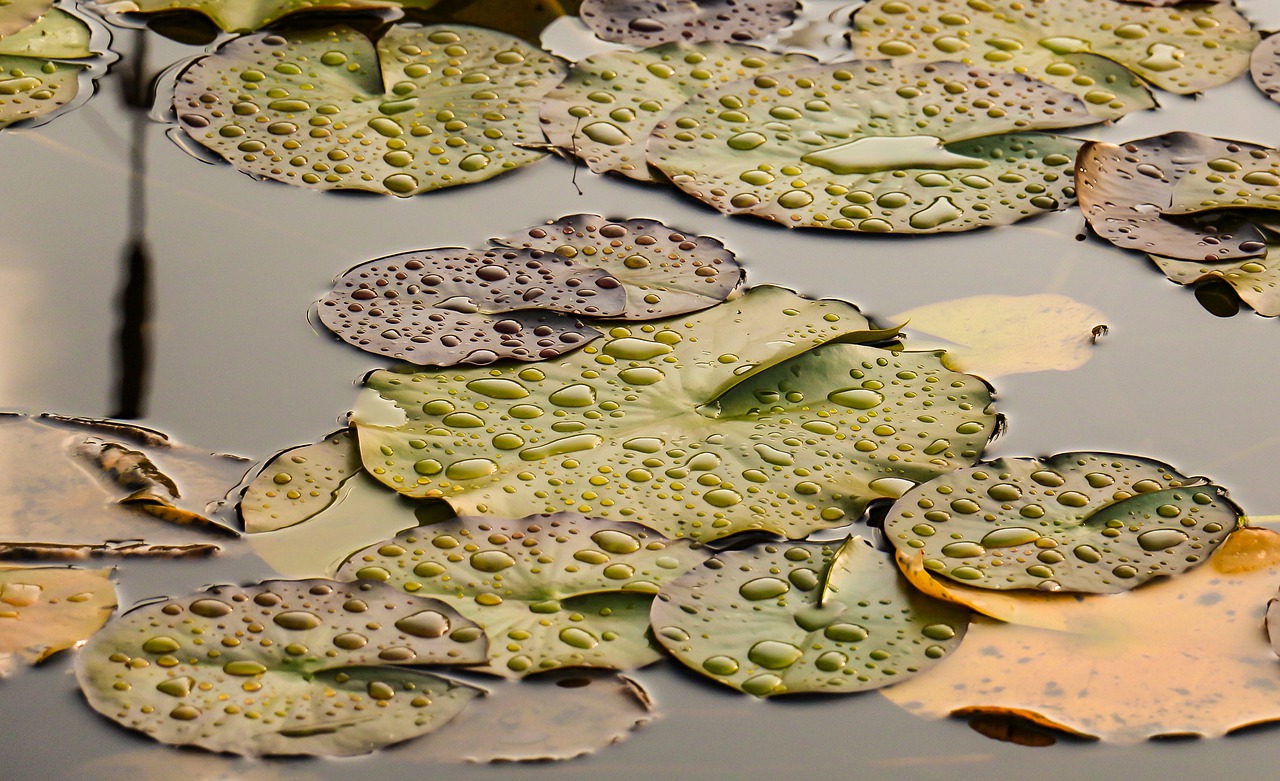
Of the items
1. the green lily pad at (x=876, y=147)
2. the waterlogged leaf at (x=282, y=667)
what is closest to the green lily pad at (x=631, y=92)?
the green lily pad at (x=876, y=147)

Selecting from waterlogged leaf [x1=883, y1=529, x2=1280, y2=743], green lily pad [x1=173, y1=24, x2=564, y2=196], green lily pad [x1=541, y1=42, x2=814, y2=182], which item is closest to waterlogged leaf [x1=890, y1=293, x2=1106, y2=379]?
waterlogged leaf [x1=883, y1=529, x2=1280, y2=743]

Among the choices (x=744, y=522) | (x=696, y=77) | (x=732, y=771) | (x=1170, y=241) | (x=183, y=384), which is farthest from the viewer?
(x=696, y=77)

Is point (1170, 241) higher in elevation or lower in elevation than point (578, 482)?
higher

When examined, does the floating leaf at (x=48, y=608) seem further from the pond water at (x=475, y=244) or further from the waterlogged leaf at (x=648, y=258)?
the waterlogged leaf at (x=648, y=258)

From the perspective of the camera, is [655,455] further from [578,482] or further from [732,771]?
[732,771]

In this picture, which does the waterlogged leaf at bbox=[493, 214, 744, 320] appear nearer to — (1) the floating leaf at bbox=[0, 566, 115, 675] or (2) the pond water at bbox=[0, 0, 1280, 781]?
(2) the pond water at bbox=[0, 0, 1280, 781]

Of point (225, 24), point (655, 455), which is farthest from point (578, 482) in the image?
point (225, 24)

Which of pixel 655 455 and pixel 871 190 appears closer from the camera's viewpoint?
pixel 655 455

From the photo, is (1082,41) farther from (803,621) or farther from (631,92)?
(803,621)
